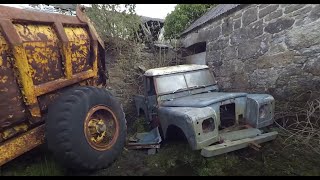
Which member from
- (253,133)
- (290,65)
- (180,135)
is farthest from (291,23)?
(180,135)

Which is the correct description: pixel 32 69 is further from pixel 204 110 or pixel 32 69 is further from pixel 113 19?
pixel 113 19

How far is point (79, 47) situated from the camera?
12.4 feet

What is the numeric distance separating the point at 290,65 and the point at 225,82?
6.26ft

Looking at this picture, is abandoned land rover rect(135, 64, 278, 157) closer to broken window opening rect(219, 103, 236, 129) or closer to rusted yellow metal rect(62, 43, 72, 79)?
broken window opening rect(219, 103, 236, 129)

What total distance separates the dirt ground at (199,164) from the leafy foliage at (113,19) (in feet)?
14.7

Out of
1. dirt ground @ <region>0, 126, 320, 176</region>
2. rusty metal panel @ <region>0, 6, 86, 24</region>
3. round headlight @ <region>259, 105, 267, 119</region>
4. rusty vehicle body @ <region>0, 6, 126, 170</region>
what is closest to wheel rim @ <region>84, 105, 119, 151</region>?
dirt ground @ <region>0, 126, 320, 176</region>

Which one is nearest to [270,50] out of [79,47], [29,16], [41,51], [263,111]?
[263,111]

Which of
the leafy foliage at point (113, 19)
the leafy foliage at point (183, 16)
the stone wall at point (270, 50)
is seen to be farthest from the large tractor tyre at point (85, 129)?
the leafy foliage at point (183, 16)

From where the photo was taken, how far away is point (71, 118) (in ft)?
10.0

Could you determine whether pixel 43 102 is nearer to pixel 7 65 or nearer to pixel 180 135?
pixel 7 65

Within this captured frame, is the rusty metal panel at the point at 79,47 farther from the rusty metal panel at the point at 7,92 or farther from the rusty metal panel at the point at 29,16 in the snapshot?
Answer: the rusty metal panel at the point at 7,92

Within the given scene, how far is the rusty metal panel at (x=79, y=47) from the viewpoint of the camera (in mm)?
3664

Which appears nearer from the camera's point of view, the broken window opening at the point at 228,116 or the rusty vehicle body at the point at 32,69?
the rusty vehicle body at the point at 32,69

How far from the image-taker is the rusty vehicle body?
109 inches
